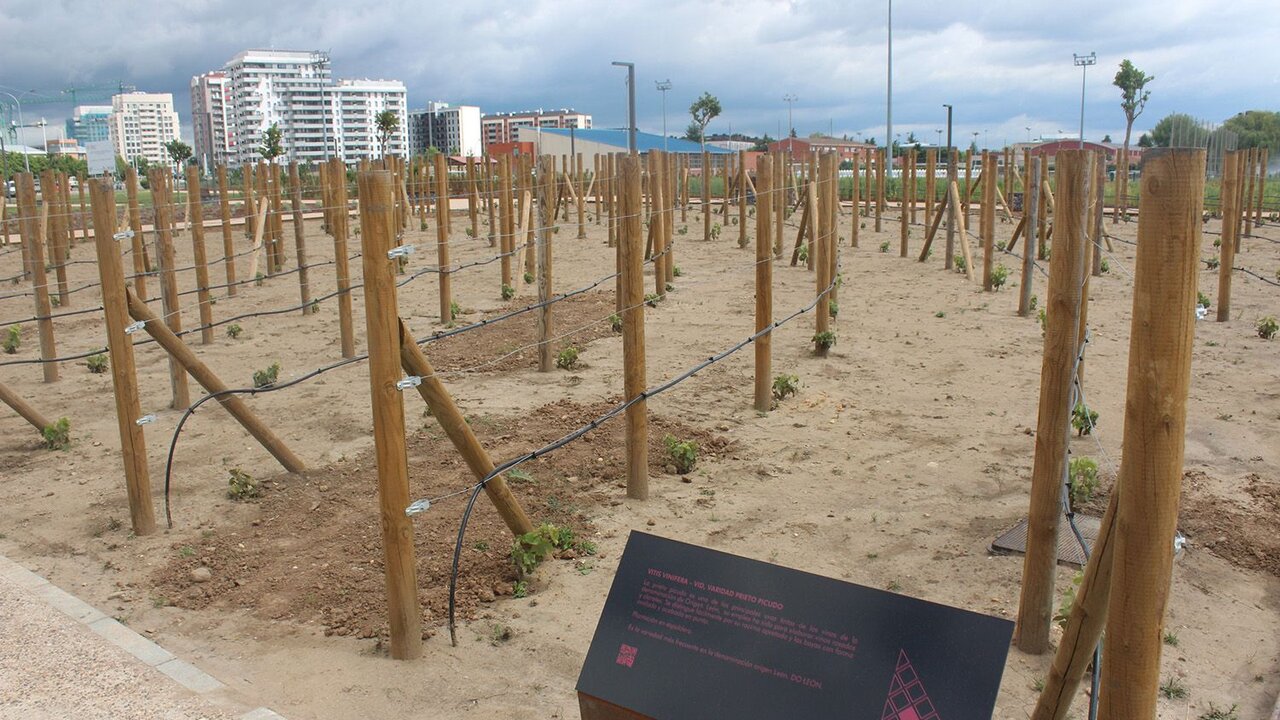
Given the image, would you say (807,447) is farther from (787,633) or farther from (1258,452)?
(787,633)

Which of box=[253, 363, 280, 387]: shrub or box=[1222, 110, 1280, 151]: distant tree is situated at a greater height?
box=[1222, 110, 1280, 151]: distant tree

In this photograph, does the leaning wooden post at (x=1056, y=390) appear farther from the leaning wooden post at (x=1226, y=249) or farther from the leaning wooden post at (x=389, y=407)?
the leaning wooden post at (x=1226, y=249)

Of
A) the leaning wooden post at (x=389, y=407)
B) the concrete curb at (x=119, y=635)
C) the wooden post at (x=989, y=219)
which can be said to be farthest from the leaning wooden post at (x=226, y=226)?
the wooden post at (x=989, y=219)

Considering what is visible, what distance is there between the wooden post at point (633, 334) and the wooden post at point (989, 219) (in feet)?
25.9

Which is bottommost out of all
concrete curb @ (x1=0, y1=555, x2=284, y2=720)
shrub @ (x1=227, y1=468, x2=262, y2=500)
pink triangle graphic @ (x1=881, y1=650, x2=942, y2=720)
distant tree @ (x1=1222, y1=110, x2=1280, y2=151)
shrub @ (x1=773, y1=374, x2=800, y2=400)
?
concrete curb @ (x1=0, y1=555, x2=284, y2=720)

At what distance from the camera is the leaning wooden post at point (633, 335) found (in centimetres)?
585

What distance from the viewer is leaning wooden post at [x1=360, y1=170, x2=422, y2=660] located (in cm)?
394

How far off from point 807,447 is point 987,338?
434 centimetres

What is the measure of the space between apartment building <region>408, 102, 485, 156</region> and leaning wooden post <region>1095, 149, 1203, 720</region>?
127242mm

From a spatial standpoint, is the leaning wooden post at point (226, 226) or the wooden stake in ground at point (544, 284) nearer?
the wooden stake in ground at point (544, 284)

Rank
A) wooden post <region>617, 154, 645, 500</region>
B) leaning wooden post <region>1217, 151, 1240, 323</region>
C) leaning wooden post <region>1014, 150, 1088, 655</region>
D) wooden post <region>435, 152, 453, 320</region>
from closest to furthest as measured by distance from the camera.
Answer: leaning wooden post <region>1014, 150, 1088, 655</region> → wooden post <region>617, 154, 645, 500</region> → leaning wooden post <region>1217, 151, 1240, 323</region> → wooden post <region>435, 152, 453, 320</region>

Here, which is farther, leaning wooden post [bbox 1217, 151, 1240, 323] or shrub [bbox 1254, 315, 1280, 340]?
leaning wooden post [bbox 1217, 151, 1240, 323]

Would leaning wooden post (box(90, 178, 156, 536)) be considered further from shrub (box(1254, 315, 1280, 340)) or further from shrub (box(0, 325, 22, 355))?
shrub (box(1254, 315, 1280, 340))

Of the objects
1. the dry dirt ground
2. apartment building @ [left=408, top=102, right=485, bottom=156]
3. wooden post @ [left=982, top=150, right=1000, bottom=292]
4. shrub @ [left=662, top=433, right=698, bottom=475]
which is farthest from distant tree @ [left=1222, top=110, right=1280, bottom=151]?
apartment building @ [left=408, top=102, right=485, bottom=156]
